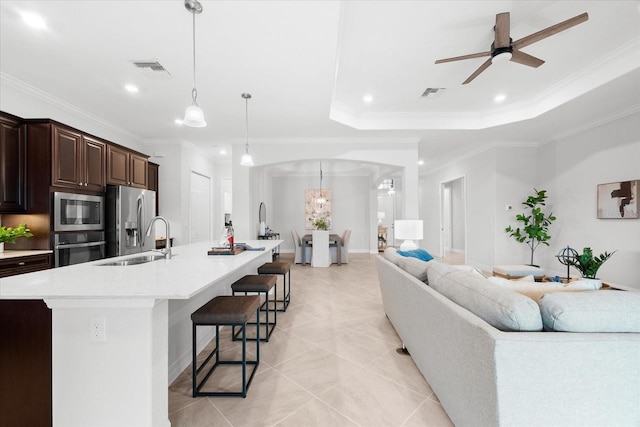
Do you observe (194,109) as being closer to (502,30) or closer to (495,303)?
(495,303)

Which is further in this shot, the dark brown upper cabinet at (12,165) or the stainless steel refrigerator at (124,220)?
the stainless steel refrigerator at (124,220)

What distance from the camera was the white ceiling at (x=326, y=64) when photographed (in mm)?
2377

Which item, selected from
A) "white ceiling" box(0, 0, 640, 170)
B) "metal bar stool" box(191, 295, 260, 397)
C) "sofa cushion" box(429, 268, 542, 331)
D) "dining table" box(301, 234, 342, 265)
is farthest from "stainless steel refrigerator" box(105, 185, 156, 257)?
"sofa cushion" box(429, 268, 542, 331)

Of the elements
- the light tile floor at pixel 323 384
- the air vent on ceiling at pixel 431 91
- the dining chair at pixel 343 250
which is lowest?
the light tile floor at pixel 323 384

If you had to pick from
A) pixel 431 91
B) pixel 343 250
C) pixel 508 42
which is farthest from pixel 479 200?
pixel 508 42

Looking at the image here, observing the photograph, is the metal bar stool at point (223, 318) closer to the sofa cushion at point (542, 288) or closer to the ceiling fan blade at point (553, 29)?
the sofa cushion at point (542, 288)

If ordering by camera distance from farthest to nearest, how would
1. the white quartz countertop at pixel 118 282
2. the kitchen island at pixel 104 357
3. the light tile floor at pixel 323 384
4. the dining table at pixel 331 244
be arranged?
the dining table at pixel 331 244 → the light tile floor at pixel 323 384 → the kitchen island at pixel 104 357 → the white quartz countertop at pixel 118 282

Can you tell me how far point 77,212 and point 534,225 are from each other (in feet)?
25.1

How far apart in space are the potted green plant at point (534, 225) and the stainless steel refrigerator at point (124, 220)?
651cm

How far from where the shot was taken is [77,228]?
3604mm

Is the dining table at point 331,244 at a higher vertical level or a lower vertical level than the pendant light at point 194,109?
lower

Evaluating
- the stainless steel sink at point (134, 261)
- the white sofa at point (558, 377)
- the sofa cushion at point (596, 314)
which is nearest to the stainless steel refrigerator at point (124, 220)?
the stainless steel sink at point (134, 261)

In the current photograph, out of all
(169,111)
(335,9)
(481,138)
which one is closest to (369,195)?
(481,138)

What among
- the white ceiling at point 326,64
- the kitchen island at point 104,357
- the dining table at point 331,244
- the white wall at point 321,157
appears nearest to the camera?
the kitchen island at point 104,357
